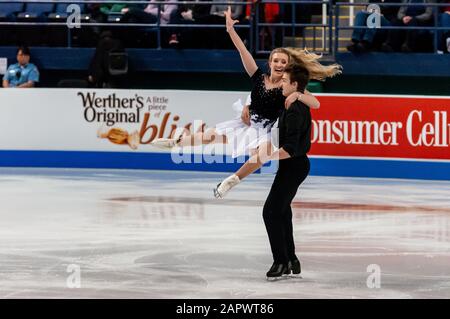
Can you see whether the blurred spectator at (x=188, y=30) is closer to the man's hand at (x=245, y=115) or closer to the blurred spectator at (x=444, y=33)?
the blurred spectator at (x=444, y=33)

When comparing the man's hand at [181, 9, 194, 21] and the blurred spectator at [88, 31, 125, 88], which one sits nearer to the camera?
the blurred spectator at [88, 31, 125, 88]

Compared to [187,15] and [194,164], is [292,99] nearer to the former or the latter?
[194,164]

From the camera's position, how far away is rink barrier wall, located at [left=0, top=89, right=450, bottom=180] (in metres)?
16.3

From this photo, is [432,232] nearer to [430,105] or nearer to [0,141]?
[430,105]

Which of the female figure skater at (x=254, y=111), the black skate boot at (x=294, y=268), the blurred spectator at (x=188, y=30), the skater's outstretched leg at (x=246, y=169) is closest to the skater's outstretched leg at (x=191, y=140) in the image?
the female figure skater at (x=254, y=111)

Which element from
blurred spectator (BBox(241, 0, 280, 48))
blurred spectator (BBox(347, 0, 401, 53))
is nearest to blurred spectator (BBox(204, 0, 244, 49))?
blurred spectator (BBox(241, 0, 280, 48))

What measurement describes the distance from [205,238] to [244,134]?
1161 millimetres

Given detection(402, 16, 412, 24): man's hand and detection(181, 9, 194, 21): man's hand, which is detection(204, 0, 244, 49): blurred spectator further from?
detection(402, 16, 412, 24): man's hand

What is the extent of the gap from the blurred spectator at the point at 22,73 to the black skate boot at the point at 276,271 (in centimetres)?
1023

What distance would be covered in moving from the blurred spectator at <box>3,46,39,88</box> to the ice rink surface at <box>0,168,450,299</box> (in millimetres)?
2305

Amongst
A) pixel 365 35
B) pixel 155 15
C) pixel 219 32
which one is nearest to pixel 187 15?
pixel 219 32

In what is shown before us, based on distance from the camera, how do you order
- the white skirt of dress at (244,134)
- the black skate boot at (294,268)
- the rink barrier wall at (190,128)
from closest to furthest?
the black skate boot at (294,268), the white skirt of dress at (244,134), the rink barrier wall at (190,128)

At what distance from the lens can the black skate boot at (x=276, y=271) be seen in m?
9.15
